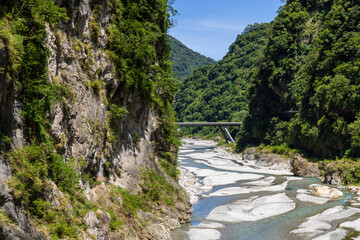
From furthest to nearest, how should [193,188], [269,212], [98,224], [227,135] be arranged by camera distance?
1. [227,135]
2. [193,188]
3. [269,212]
4. [98,224]

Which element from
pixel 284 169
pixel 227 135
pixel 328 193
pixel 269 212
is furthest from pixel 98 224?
pixel 227 135

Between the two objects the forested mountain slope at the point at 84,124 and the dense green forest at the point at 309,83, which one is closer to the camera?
the forested mountain slope at the point at 84,124

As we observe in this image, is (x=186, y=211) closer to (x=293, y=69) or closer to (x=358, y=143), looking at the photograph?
(x=358, y=143)

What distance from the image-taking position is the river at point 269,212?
22094mm

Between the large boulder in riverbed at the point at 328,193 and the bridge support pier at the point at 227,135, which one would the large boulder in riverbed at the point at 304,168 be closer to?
the large boulder in riverbed at the point at 328,193

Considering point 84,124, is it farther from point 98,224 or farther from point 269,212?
point 269,212

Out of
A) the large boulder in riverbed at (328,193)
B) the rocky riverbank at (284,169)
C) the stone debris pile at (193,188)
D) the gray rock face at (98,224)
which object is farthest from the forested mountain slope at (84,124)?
the large boulder in riverbed at (328,193)

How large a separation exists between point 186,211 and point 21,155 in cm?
1809

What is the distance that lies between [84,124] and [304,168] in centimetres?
4025

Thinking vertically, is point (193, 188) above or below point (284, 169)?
below

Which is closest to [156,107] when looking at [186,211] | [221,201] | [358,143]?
[186,211]

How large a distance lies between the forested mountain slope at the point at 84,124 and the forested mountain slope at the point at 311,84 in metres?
28.6

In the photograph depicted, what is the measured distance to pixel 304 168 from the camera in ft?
157

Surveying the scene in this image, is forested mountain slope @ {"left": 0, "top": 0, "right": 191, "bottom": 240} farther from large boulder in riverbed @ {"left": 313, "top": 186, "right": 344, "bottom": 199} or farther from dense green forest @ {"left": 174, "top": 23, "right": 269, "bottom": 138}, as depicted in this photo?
dense green forest @ {"left": 174, "top": 23, "right": 269, "bottom": 138}
